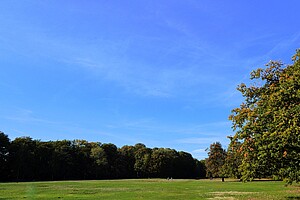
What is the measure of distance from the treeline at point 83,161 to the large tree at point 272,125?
10852cm

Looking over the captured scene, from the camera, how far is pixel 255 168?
2939cm

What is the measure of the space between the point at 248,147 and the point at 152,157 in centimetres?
13522

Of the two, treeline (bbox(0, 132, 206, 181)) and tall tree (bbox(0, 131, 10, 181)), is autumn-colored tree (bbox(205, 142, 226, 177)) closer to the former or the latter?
treeline (bbox(0, 132, 206, 181))

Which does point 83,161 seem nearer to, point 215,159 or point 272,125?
point 215,159

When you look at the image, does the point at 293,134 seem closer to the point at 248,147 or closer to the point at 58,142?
the point at 248,147

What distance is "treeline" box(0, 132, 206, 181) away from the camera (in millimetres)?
123688

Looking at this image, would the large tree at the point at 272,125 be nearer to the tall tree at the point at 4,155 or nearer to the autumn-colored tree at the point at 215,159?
the autumn-colored tree at the point at 215,159

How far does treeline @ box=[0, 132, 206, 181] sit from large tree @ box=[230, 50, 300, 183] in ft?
356

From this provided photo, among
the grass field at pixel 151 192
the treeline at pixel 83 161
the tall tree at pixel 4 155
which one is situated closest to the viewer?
the grass field at pixel 151 192

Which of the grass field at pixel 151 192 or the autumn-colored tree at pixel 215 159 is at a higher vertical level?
the autumn-colored tree at pixel 215 159

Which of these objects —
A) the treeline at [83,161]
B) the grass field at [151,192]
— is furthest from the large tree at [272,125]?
the treeline at [83,161]

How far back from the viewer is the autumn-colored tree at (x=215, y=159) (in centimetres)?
11381

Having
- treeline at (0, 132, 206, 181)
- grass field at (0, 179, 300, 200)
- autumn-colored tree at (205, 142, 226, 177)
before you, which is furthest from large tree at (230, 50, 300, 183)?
treeline at (0, 132, 206, 181)

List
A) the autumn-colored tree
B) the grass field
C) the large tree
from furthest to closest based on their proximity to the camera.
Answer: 1. the autumn-colored tree
2. the grass field
3. the large tree
